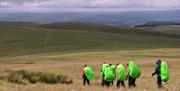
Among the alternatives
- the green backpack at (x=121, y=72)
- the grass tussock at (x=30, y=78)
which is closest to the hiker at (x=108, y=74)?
the green backpack at (x=121, y=72)

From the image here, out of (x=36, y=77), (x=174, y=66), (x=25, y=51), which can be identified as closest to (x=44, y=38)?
(x=25, y=51)

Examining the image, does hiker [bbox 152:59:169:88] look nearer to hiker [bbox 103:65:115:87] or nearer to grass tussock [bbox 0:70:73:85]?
hiker [bbox 103:65:115:87]

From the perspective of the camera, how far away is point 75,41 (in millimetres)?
99875

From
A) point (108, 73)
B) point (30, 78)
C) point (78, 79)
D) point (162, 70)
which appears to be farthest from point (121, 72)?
point (78, 79)

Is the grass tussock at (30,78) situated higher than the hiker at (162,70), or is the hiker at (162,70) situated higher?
the hiker at (162,70)

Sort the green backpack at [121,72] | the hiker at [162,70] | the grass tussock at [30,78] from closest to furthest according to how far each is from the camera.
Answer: the hiker at [162,70]
the green backpack at [121,72]
the grass tussock at [30,78]

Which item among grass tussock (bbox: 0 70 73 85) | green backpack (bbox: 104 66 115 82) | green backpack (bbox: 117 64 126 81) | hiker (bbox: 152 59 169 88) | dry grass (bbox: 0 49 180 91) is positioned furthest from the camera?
grass tussock (bbox: 0 70 73 85)

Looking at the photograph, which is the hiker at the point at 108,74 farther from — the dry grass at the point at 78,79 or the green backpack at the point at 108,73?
the dry grass at the point at 78,79

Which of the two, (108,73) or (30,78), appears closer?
(108,73)

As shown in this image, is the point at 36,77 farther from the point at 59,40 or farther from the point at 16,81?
the point at 59,40

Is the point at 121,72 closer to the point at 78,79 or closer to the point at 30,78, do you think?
the point at 30,78

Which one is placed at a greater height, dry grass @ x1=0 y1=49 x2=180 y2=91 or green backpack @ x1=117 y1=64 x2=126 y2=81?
green backpack @ x1=117 y1=64 x2=126 y2=81

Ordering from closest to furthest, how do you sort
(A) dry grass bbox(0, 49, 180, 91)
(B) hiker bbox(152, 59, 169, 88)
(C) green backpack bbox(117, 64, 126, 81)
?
(A) dry grass bbox(0, 49, 180, 91), (B) hiker bbox(152, 59, 169, 88), (C) green backpack bbox(117, 64, 126, 81)

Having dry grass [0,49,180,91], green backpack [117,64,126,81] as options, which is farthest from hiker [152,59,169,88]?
green backpack [117,64,126,81]
